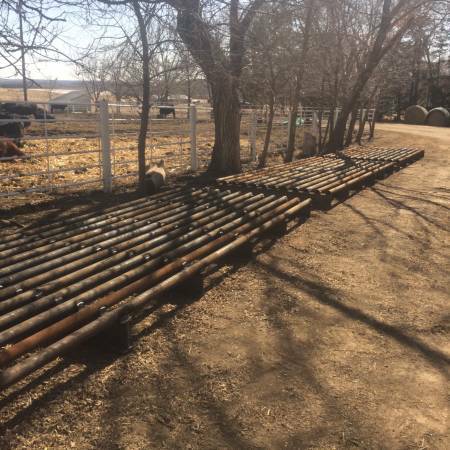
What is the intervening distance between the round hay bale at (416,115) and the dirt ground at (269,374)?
39.5m

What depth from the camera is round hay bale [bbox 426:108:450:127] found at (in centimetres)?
3803

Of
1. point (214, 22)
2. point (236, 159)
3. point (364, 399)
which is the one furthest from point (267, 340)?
point (236, 159)

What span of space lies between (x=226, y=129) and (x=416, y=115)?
1397 inches

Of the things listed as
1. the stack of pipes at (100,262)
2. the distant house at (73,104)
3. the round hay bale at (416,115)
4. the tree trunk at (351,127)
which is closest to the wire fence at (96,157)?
the distant house at (73,104)

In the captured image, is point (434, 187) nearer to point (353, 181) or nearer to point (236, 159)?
point (353, 181)

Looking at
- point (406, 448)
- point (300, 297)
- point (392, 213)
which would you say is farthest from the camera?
point (392, 213)

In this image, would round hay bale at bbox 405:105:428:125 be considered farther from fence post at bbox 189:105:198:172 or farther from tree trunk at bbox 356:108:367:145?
fence post at bbox 189:105:198:172

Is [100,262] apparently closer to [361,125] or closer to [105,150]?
[105,150]

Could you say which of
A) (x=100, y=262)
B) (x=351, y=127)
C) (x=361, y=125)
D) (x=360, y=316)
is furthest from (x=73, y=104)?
(x=361, y=125)

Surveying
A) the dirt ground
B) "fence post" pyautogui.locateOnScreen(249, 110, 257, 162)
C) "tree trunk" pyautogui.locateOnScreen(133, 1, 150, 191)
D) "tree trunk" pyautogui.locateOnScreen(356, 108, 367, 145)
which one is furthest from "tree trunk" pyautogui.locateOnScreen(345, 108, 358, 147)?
the dirt ground

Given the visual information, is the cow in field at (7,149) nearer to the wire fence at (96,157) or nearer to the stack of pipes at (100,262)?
the wire fence at (96,157)

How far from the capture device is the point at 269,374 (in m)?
2.85

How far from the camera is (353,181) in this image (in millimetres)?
8195

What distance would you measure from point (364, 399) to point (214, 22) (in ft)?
22.0
